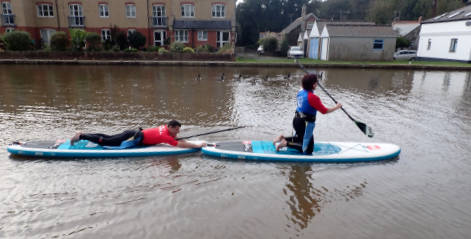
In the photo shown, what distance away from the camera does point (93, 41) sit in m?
28.8

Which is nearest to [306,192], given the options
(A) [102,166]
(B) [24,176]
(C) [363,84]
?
(A) [102,166]

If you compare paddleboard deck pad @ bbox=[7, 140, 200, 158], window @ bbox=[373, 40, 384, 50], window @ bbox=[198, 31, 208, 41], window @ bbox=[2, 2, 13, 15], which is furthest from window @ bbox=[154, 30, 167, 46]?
paddleboard deck pad @ bbox=[7, 140, 200, 158]

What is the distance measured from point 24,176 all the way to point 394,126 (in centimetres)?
948

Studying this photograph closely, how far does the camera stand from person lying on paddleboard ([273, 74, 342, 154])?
6148 millimetres

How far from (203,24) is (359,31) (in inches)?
651

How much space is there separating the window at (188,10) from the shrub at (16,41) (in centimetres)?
1540

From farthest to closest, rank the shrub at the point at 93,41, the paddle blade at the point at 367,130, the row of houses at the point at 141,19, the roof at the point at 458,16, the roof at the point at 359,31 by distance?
the row of houses at the point at 141,19 < the roof at the point at 359,31 < the roof at the point at 458,16 < the shrub at the point at 93,41 < the paddle blade at the point at 367,130

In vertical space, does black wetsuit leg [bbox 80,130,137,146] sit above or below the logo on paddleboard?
above

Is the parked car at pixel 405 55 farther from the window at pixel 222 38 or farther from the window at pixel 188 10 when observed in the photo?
the window at pixel 188 10

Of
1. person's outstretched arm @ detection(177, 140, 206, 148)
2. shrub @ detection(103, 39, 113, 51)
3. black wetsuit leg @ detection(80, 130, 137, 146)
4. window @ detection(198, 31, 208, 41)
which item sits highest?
window @ detection(198, 31, 208, 41)

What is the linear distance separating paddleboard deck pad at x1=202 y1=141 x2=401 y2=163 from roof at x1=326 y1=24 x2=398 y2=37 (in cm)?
2789

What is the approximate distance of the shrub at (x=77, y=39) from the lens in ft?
92.0

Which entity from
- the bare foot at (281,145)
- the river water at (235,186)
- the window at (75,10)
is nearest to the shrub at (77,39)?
the window at (75,10)

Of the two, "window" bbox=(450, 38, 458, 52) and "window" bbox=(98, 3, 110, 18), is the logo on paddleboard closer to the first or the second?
"window" bbox=(450, 38, 458, 52)
